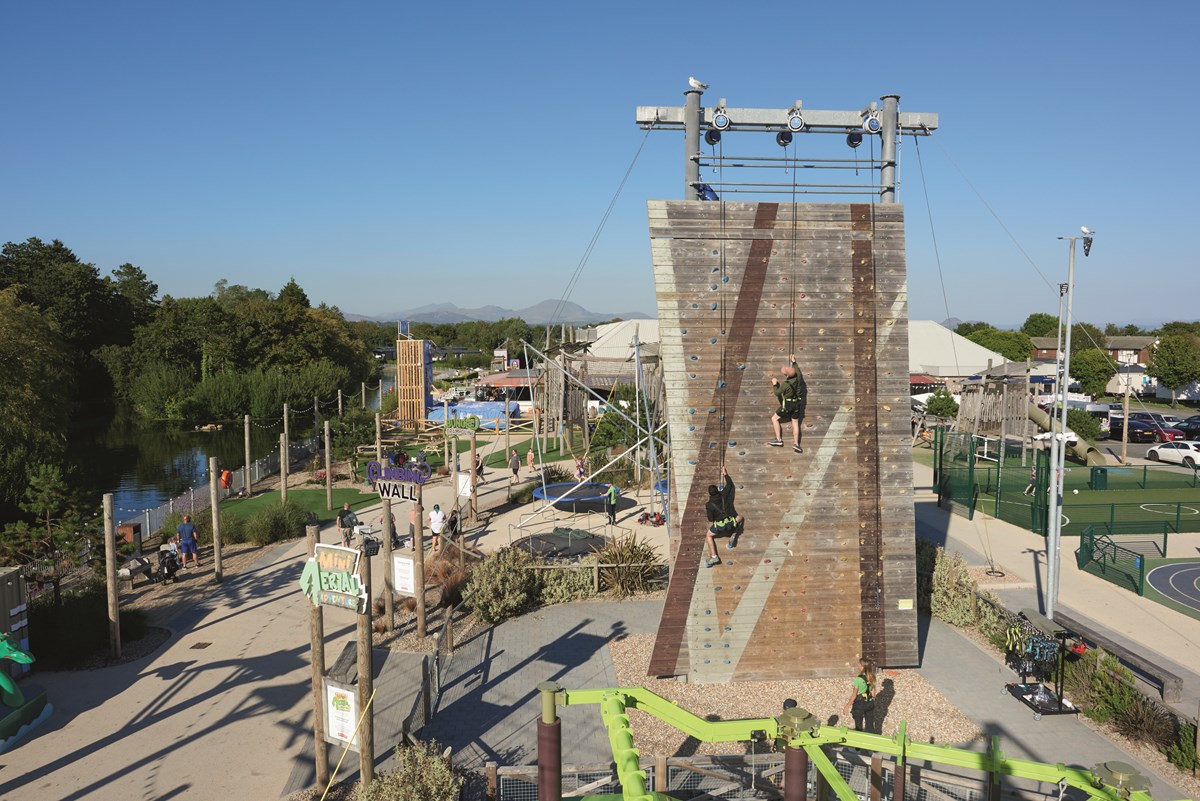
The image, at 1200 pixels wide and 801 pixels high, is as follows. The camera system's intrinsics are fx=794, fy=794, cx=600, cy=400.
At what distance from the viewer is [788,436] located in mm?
13531

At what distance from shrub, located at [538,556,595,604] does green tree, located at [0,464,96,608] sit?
10555mm

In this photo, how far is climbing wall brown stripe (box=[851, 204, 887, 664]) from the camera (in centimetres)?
1357

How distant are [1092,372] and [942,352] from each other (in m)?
14.4

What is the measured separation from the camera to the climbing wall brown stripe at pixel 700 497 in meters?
13.2

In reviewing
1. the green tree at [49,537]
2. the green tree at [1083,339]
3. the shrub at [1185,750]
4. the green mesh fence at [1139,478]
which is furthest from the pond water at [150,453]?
the green tree at [1083,339]

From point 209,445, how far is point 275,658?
140 ft

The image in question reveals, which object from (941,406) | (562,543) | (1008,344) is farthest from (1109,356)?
(562,543)

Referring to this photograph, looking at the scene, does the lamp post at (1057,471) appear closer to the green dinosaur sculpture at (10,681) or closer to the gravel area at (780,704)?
the gravel area at (780,704)

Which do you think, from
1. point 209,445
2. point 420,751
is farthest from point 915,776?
point 209,445

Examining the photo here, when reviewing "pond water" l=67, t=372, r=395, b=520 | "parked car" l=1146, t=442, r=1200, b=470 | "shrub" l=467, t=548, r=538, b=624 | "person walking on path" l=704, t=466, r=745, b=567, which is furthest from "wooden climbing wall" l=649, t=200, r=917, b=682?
"parked car" l=1146, t=442, r=1200, b=470

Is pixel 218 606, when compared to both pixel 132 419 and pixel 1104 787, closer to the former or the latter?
pixel 1104 787

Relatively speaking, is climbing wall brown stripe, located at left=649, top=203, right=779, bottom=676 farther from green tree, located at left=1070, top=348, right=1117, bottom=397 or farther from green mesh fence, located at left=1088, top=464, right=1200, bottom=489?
green tree, located at left=1070, top=348, right=1117, bottom=397

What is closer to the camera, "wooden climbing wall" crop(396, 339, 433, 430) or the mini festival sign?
the mini festival sign

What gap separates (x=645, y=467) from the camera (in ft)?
101
